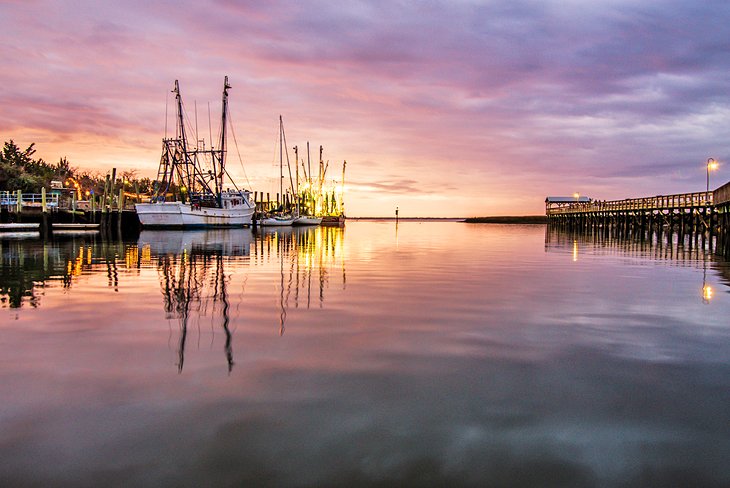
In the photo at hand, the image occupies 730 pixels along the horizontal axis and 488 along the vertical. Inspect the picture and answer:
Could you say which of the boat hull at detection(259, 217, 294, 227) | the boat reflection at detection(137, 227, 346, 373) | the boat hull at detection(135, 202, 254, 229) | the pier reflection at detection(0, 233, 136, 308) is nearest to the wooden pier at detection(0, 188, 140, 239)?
the boat hull at detection(135, 202, 254, 229)

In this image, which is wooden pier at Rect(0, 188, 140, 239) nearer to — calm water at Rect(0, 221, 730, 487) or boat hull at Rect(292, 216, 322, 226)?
boat hull at Rect(292, 216, 322, 226)

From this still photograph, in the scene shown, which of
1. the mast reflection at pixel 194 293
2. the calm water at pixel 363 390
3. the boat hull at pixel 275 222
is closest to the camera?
the calm water at pixel 363 390

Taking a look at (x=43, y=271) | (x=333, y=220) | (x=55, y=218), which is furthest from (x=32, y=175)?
(x=43, y=271)

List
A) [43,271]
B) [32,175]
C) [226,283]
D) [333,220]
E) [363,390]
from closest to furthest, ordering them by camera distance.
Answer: [363,390], [226,283], [43,271], [32,175], [333,220]

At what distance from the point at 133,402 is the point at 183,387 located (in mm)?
586

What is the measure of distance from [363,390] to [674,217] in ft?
195

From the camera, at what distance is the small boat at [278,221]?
83975mm

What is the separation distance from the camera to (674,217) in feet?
182

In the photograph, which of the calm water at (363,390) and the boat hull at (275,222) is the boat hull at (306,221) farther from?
the calm water at (363,390)

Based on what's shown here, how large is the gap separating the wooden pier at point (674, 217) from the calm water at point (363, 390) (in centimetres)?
2375

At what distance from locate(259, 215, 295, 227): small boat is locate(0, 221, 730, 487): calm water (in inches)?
2821

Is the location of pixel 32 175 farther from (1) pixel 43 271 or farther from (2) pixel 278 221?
(1) pixel 43 271

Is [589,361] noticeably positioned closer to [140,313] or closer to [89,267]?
[140,313]

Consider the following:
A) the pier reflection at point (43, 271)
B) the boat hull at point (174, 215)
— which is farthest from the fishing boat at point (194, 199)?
the pier reflection at point (43, 271)
